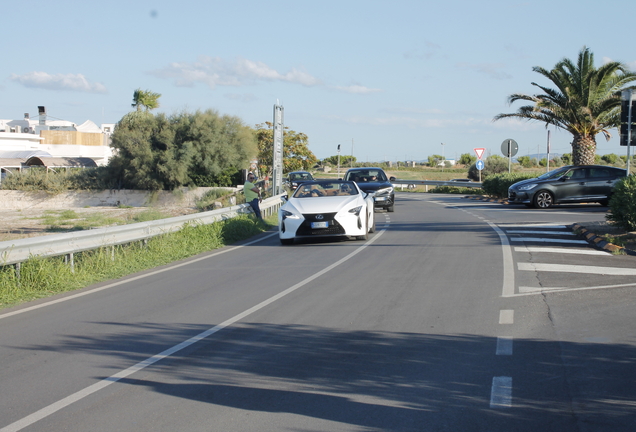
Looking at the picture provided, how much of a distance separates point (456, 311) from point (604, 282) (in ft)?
10.1

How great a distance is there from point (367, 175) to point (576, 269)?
1536 centimetres

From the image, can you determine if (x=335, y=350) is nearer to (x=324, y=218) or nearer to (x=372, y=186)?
(x=324, y=218)

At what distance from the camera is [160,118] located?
4097cm

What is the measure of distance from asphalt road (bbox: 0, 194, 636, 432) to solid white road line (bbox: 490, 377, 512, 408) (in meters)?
0.02

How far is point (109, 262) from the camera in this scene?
11445 mm

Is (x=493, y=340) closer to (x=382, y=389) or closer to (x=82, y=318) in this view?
(x=382, y=389)

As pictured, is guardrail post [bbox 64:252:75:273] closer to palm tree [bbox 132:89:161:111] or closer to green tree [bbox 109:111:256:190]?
green tree [bbox 109:111:256:190]

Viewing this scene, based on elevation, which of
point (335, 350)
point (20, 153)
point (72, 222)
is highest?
point (20, 153)

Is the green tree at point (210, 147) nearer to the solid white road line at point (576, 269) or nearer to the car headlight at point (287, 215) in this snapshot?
the car headlight at point (287, 215)

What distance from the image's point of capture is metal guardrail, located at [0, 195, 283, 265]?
9.55 metres

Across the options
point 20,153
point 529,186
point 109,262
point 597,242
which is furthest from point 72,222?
point 20,153

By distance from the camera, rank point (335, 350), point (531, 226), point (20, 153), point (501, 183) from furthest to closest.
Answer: point (20, 153), point (501, 183), point (531, 226), point (335, 350)

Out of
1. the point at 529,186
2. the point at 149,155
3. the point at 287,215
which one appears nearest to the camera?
the point at 287,215

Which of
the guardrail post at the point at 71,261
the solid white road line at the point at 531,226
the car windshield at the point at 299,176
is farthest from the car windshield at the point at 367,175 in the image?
the guardrail post at the point at 71,261
